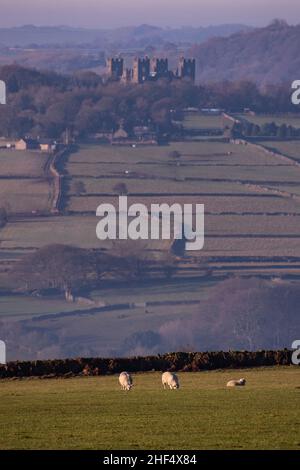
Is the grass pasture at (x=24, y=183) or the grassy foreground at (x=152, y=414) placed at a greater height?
the grassy foreground at (x=152, y=414)

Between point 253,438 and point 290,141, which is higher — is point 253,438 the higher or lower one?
the higher one

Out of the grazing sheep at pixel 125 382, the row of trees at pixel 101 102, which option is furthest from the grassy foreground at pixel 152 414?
the row of trees at pixel 101 102

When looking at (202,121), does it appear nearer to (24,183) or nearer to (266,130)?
(266,130)

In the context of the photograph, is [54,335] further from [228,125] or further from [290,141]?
[228,125]

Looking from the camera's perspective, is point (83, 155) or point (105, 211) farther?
point (83, 155)

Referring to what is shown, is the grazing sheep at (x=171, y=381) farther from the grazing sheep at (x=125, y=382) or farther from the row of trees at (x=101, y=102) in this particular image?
the row of trees at (x=101, y=102)

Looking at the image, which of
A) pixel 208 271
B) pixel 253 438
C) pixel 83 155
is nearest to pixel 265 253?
pixel 208 271
